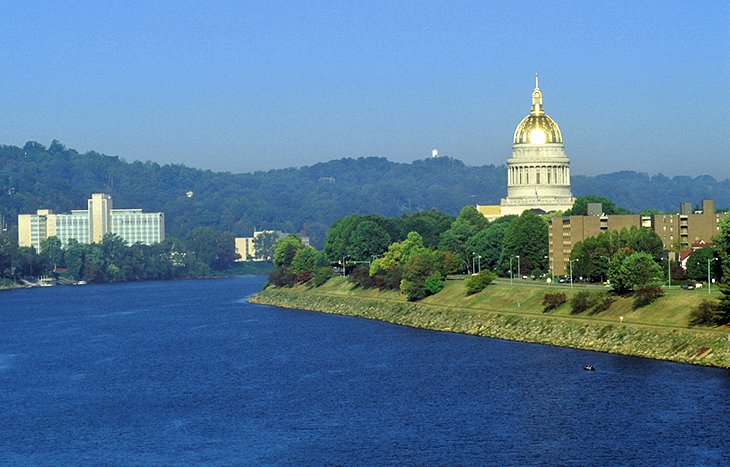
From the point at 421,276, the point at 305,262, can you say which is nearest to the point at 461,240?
the point at 305,262

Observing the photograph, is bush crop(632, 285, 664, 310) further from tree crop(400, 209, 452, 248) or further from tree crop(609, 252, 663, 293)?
tree crop(400, 209, 452, 248)

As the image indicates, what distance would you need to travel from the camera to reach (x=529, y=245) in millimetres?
147250

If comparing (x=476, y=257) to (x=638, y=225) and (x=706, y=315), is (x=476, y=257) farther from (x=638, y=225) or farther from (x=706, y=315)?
(x=706, y=315)

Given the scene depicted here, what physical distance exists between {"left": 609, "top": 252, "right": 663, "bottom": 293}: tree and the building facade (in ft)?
99.5

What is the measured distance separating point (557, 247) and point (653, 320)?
44.3m

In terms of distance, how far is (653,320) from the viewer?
9738 cm

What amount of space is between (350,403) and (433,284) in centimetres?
6083

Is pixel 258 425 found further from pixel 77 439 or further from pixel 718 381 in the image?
pixel 718 381

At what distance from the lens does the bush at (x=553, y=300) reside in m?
111

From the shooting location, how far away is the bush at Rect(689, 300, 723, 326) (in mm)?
90062

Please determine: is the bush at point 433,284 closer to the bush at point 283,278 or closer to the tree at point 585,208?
the tree at point 585,208

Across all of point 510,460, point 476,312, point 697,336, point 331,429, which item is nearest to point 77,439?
point 331,429

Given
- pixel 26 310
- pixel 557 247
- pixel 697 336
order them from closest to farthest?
pixel 697 336, pixel 557 247, pixel 26 310

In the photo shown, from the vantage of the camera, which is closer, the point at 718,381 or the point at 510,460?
the point at 510,460
